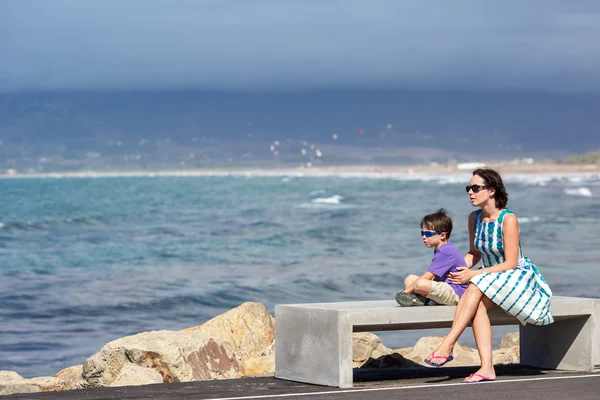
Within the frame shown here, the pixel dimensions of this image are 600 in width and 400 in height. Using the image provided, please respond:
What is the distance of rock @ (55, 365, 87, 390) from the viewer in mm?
10188

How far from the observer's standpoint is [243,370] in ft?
34.4

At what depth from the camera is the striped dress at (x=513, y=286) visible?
801 centimetres

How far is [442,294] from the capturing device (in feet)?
26.6

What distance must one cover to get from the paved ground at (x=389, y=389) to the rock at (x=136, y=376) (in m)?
0.71

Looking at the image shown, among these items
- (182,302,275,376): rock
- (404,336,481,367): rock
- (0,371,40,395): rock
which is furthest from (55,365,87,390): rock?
(404,336,481,367): rock

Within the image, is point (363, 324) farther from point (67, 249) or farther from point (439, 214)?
point (67, 249)

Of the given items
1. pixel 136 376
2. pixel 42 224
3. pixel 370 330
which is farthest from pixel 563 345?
pixel 42 224

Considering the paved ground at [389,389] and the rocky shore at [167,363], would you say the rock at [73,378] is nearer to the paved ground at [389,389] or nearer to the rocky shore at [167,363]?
the rocky shore at [167,363]

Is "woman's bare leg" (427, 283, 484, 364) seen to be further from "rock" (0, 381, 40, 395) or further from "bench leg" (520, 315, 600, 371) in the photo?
"rock" (0, 381, 40, 395)

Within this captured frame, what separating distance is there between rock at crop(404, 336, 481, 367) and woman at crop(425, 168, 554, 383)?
2831 mm

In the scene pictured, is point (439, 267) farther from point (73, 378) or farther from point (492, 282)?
point (73, 378)

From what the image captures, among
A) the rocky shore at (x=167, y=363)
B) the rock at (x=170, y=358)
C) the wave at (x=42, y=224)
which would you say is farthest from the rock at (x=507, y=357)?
the wave at (x=42, y=224)

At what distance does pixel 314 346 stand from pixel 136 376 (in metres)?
1.79

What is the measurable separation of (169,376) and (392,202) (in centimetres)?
5990
